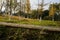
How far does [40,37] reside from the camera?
3.68 m

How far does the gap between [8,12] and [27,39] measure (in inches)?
436

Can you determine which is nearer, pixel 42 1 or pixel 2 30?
pixel 2 30

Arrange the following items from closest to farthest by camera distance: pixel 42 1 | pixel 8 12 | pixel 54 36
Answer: pixel 54 36 < pixel 8 12 < pixel 42 1

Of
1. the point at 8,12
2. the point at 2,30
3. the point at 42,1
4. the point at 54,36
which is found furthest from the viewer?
the point at 42,1

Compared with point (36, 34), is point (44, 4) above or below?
above

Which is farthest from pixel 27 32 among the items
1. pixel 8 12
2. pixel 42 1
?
pixel 42 1

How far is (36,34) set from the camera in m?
3.72

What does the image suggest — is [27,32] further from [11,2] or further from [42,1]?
[42,1]

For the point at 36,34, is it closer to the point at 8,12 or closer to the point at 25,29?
the point at 25,29

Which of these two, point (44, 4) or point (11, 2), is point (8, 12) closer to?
point (11, 2)

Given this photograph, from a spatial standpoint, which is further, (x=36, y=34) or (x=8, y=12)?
(x=8, y=12)

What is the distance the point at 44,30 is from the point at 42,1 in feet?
41.7

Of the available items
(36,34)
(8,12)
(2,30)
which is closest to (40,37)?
(36,34)

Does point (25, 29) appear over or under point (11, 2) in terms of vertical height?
under
